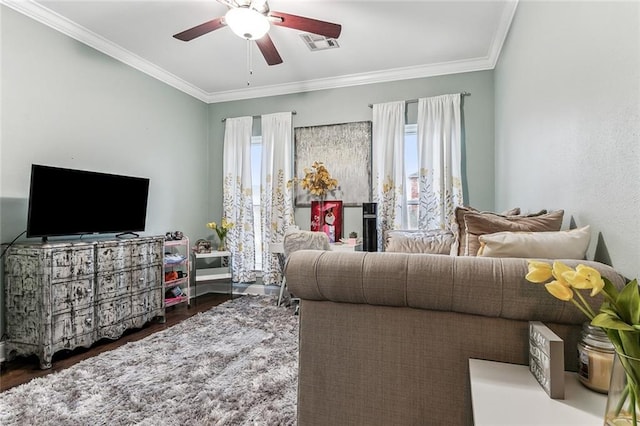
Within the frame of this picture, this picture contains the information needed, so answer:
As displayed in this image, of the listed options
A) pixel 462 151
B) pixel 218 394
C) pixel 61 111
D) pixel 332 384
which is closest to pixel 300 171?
pixel 462 151

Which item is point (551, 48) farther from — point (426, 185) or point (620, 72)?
point (426, 185)

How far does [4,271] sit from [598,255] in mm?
3845

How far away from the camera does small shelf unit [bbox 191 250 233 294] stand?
14.2ft

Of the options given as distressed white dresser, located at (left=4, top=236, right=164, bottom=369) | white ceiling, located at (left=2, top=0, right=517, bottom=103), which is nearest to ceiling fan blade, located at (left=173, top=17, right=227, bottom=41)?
white ceiling, located at (left=2, top=0, right=517, bottom=103)

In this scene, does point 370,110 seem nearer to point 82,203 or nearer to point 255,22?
point 255,22

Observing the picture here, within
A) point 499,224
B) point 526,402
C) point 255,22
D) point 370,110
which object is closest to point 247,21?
point 255,22

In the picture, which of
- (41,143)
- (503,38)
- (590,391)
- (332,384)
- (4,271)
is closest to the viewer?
(590,391)

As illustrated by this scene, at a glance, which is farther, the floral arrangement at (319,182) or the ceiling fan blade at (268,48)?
the floral arrangement at (319,182)

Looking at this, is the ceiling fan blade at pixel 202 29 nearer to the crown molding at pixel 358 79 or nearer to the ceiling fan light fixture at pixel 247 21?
the ceiling fan light fixture at pixel 247 21

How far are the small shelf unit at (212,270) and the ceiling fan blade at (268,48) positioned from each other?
2.54m

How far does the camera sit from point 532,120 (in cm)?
220

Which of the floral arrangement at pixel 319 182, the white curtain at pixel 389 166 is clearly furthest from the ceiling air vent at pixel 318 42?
the floral arrangement at pixel 319 182

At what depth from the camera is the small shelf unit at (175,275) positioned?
3863mm

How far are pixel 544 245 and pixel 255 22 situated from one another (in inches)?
89.3
